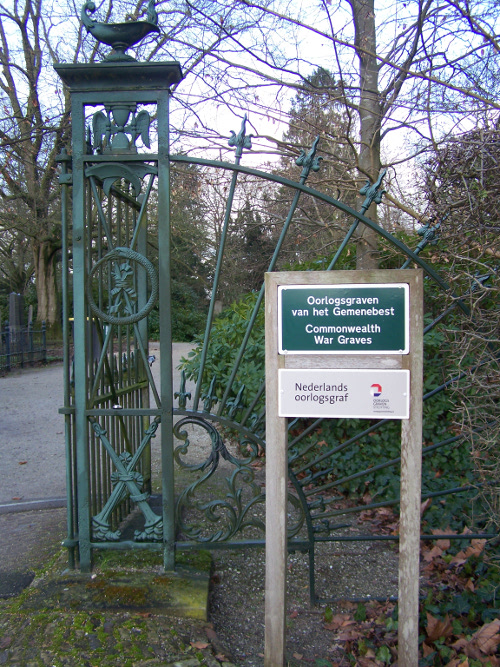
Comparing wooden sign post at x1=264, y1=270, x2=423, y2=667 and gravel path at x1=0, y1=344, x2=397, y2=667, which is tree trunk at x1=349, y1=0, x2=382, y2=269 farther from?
wooden sign post at x1=264, y1=270, x2=423, y2=667

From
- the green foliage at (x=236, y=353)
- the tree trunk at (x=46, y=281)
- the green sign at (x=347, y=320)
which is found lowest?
the green foliage at (x=236, y=353)

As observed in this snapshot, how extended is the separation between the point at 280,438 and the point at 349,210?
1.30 metres

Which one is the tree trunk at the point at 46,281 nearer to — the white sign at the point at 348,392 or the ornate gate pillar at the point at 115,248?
the ornate gate pillar at the point at 115,248

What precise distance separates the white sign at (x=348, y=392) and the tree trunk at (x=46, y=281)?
20.9 meters

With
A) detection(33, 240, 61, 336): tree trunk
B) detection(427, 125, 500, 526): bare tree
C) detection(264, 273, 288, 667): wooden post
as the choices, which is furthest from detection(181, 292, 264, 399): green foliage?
detection(33, 240, 61, 336): tree trunk

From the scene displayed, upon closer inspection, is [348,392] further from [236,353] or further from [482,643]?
[236,353]

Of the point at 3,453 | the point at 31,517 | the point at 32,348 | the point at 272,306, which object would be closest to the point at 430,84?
the point at 272,306

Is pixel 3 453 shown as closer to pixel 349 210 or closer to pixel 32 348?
pixel 349 210

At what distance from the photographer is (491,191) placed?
2.64 metres

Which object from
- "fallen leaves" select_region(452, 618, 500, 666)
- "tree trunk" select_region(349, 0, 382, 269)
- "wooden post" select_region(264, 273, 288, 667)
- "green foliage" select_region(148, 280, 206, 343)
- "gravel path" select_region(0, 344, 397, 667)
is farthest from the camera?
"green foliage" select_region(148, 280, 206, 343)

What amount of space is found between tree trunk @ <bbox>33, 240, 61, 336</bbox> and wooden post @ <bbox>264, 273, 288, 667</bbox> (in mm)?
20807

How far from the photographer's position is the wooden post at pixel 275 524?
2.39 meters

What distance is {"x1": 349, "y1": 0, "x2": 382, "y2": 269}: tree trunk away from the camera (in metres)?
5.46

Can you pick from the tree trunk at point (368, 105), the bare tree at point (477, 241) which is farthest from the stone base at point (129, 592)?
the tree trunk at point (368, 105)
